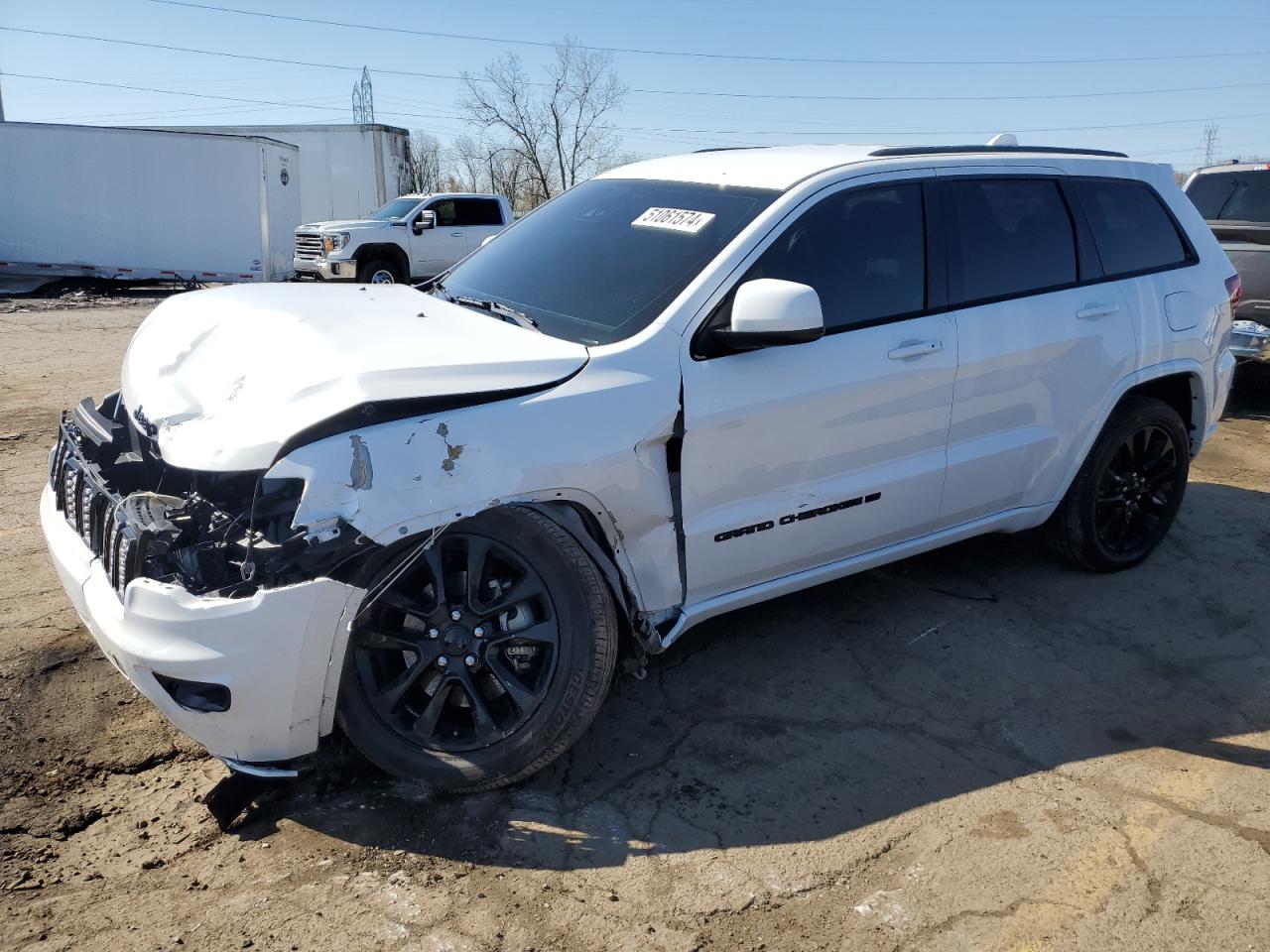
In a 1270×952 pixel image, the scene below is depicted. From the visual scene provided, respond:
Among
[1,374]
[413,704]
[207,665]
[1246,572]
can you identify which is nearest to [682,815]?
[413,704]

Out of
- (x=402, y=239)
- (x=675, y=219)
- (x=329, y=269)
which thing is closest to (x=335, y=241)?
(x=329, y=269)

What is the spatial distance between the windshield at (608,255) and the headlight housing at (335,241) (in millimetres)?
14638

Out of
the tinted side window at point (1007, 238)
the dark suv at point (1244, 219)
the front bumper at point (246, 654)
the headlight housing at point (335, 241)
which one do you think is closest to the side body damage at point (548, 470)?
the front bumper at point (246, 654)

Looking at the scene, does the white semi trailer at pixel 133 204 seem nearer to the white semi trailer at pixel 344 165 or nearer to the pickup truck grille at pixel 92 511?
the white semi trailer at pixel 344 165

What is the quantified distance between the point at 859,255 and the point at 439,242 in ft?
52.4

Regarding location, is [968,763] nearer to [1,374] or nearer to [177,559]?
[177,559]

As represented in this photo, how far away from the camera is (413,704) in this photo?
3.00m

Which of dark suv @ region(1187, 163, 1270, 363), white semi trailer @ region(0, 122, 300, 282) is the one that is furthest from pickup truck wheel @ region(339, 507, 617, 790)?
white semi trailer @ region(0, 122, 300, 282)

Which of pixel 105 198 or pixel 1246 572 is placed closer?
pixel 1246 572

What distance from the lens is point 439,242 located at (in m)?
18.6

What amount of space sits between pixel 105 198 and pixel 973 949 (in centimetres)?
2090

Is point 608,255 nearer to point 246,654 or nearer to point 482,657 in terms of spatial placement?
point 482,657

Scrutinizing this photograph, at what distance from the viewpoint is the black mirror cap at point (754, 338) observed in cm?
315

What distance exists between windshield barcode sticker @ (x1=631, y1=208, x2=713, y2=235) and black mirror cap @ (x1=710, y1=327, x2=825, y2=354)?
543 mm
